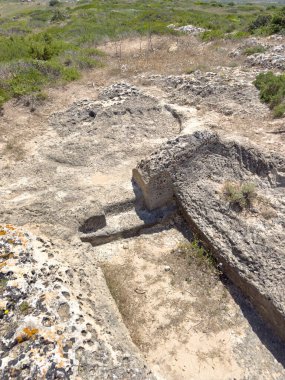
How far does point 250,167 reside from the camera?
8367 mm

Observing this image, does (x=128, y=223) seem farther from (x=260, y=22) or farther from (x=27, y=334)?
(x=260, y=22)

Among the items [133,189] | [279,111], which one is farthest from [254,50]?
[133,189]

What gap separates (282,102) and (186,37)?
41.8ft

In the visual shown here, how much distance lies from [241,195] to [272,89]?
21.9 feet

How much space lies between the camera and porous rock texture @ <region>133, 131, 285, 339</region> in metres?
6.10

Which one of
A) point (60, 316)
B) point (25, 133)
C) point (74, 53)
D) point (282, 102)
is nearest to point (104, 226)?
point (60, 316)

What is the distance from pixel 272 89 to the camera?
11.9m

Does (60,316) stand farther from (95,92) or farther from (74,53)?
(74,53)

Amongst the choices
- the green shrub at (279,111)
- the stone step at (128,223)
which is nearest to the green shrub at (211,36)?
the green shrub at (279,111)

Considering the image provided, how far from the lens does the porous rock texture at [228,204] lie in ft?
→ 20.0

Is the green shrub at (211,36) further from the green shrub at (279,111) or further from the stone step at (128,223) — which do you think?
the stone step at (128,223)

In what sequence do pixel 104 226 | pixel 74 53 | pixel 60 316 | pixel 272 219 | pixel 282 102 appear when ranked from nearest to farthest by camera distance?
pixel 60 316 < pixel 272 219 < pixel 104 226 < pixel 282 102 < pixel 74 53

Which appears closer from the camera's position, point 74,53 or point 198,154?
point 198,154

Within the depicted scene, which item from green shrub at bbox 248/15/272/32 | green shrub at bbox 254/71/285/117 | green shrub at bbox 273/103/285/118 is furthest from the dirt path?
green shrub at bbox 248/15/272/32
